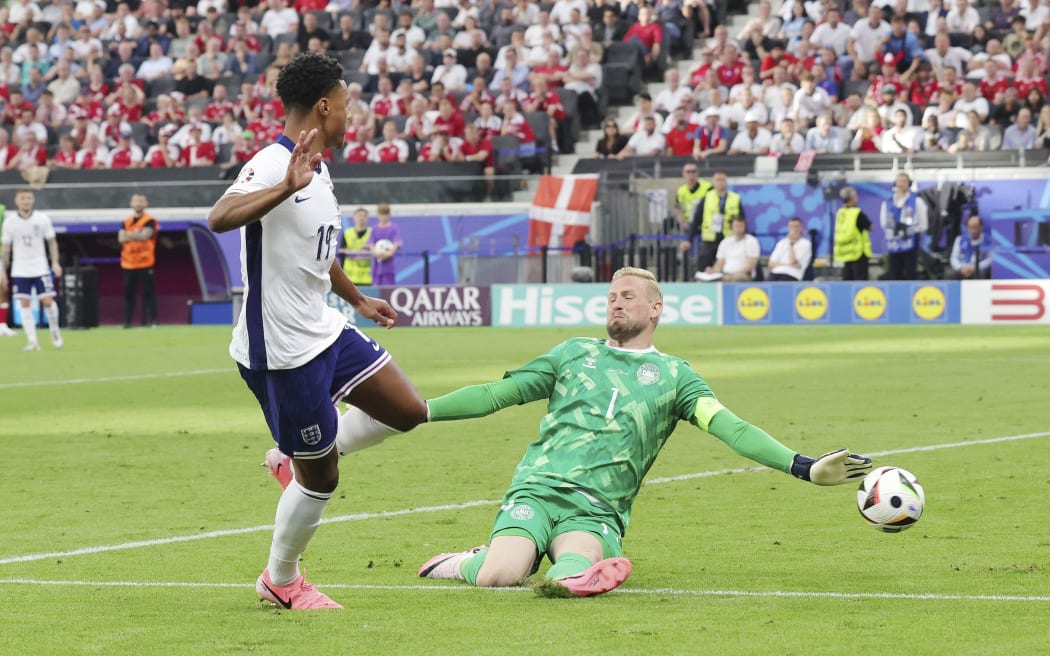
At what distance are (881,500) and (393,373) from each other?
6.18 ft

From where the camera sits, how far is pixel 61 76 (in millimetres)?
36062

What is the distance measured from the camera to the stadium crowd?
91.0ft

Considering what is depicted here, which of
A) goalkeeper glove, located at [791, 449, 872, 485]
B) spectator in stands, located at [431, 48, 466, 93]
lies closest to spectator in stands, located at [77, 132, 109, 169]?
spectator in stands, located at [431, 48, 466, 93]

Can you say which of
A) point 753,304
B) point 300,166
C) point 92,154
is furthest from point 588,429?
point 92,154

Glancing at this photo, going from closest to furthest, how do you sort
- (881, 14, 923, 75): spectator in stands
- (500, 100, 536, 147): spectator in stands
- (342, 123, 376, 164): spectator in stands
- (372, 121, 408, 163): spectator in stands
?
1. (881, 14, 923, 75): spectator in stands
2. (500, 100, 536, 147): spectator in stands
3. (372, 121, 408, 163): spectator in stands
4. (342, 123, 376, 164): spectator in stands

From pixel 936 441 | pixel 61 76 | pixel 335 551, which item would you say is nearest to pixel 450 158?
pixel 61 76

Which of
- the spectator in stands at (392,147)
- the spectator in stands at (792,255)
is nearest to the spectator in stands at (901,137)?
the spectator in stands at (792,255)

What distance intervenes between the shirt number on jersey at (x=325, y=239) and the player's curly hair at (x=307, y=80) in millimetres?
447

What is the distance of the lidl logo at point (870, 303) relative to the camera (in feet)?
86.6

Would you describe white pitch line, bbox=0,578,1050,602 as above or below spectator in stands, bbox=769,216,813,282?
above

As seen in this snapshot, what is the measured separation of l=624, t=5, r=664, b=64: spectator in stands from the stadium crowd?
0.04 m

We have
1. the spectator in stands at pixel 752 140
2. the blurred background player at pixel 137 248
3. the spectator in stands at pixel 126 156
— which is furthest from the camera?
the spectator in stands at pixel 126 156

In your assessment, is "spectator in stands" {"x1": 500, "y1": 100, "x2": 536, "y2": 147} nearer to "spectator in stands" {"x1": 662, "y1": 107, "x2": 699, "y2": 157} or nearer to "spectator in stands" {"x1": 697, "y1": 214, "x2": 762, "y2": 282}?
"spectator in stands" {"x1": 662, "y1": 107, "x2": 699, "y2": 157}

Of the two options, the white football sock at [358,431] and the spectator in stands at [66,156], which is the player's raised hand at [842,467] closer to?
the white football sock at [358,431]
